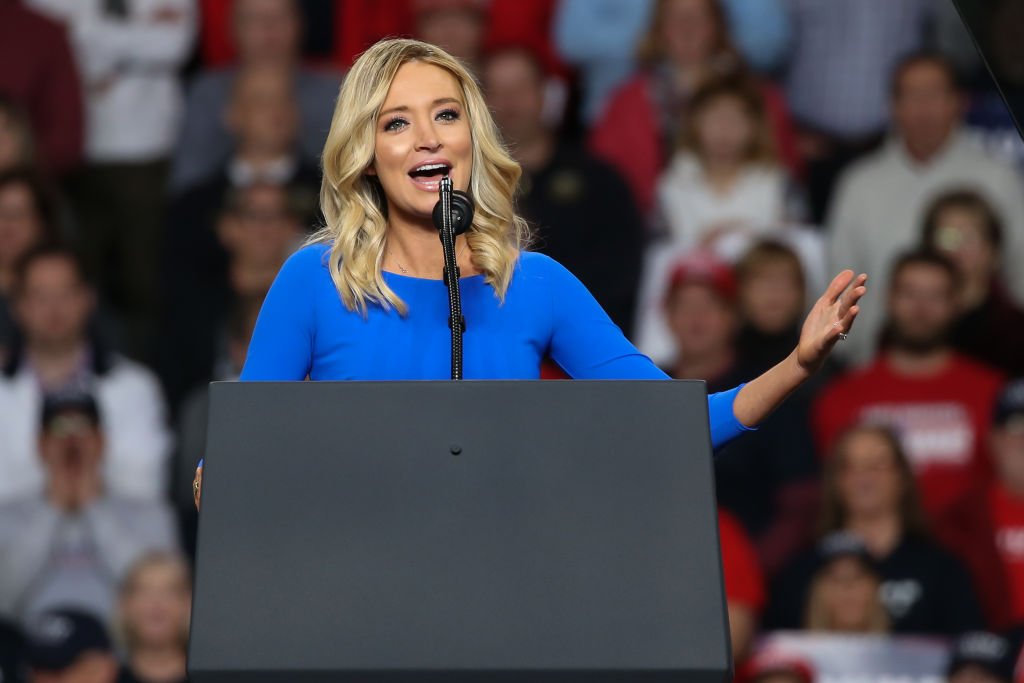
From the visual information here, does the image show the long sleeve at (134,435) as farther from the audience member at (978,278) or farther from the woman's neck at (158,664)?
the audience member at (978,278)

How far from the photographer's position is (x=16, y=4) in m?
6.88

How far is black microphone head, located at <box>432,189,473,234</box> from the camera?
2416 mm

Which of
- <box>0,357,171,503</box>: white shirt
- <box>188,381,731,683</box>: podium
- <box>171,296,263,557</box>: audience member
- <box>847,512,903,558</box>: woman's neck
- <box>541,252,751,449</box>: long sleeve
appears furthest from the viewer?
<box>0,357,171,503</box>: white shirt

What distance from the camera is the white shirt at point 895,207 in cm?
634

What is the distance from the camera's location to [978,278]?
6.28 meters

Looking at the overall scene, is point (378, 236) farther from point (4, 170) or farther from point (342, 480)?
point (4, 170)

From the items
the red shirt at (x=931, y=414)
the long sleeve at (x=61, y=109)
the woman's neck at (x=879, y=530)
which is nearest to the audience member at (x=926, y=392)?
the red shirt at (x=931, y=414)

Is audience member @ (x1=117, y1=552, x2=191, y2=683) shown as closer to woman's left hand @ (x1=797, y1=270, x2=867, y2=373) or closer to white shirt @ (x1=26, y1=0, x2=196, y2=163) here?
white shirt @ (x1=26, y1=0, x2=196, y2=163)

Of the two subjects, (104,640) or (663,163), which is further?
(663,163)

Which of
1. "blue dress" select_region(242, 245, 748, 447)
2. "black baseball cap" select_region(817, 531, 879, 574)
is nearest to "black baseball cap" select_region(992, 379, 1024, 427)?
"black baseball cap" select_region(817, 531, 879, 574)

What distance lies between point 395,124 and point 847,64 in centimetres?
444

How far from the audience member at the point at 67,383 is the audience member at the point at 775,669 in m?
1.96

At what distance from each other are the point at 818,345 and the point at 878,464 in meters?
3.34

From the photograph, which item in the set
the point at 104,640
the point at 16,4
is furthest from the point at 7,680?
the point at 16,4
